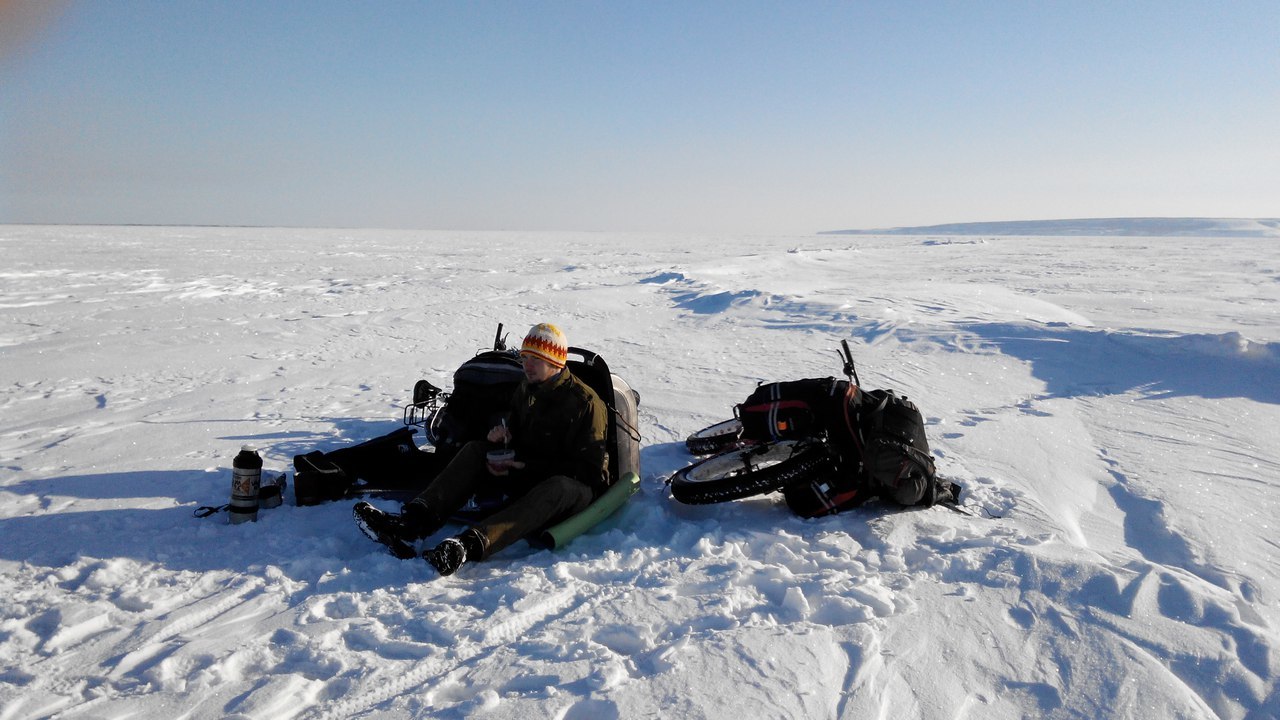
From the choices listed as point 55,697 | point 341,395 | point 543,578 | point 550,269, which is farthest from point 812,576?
point 550,269

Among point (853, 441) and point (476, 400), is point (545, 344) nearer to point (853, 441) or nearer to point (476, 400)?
point (476, 400)

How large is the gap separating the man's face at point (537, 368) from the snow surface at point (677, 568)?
3.36 feet

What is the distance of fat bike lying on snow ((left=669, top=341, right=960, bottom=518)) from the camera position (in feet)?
15.1

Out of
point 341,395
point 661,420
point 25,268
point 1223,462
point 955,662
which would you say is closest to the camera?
point 955,662

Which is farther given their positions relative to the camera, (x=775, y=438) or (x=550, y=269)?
(x=550, y=269)

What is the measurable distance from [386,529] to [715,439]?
116 inches

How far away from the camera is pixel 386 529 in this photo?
13.0ft

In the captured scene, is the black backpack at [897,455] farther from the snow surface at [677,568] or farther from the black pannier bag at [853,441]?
the snow surface at [677,568]

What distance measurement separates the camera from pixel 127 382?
27.2 ft

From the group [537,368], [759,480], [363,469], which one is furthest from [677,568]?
[363,469]

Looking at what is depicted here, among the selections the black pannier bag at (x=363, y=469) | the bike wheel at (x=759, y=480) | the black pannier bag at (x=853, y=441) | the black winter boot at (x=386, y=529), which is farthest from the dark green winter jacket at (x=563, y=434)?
the black pannier bag at (x=853, y=441)

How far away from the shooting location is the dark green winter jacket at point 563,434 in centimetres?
449

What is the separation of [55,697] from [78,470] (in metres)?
3.29

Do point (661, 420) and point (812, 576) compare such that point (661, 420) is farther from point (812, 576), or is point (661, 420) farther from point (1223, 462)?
point (1223, 462)
